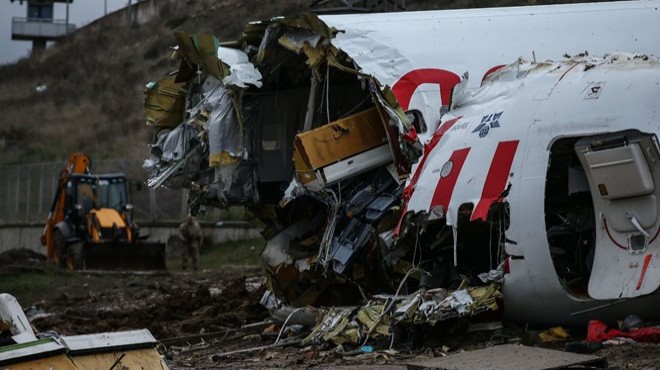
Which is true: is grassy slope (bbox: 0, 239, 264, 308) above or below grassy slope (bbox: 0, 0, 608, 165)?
below

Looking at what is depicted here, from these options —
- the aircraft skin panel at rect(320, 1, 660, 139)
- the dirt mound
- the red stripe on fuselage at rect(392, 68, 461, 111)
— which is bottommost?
the dirt mound

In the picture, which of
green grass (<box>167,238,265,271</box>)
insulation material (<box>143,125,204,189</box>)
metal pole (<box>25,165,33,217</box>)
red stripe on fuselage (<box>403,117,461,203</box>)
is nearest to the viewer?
red stripe on fuselage (<box>403,117,461,203</box>)

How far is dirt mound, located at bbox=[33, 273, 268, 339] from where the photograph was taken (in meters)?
Result: 16.3

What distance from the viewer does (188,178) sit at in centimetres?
1518

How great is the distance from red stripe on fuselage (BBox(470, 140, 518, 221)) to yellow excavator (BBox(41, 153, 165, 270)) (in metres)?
18.8

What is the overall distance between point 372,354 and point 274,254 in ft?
12.7

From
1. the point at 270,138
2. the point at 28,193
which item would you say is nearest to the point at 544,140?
the point at 270,138

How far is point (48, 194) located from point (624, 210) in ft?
116

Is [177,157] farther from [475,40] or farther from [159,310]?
[475,40]

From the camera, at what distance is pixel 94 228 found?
99.8 feet

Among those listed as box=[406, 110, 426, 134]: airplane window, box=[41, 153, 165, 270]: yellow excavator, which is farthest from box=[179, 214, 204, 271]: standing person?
box=[406, 110, 426, 134]: airplane window

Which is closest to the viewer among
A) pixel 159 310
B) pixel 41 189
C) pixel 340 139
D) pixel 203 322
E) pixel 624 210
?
pixel 624 210

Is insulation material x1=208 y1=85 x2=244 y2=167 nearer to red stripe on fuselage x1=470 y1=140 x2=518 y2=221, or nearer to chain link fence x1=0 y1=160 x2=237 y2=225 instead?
red stripe on fuselage x1=470 y1=140 x2=518 y2=221

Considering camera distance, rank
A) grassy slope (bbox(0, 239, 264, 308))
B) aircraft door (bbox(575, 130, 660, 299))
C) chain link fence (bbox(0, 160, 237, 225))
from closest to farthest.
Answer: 1. aircraft door (bbox(575, 130, 660, 299))
2. grassy slope (bbox(0, 239, 264, 308))
3. chain link fence (bbox(0, 160, 237, 225))
